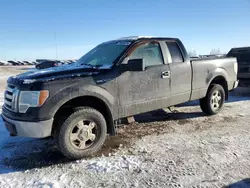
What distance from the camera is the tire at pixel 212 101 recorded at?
591cm

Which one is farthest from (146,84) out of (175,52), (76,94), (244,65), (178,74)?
(244,65)

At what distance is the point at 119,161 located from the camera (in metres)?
3.59

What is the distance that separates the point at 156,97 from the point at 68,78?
1.85 m

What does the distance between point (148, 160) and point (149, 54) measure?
82.3 inches

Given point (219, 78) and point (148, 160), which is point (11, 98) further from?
point (219, 78)

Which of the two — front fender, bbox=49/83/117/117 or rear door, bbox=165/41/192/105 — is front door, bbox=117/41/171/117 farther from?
front fender, bbox=49/83/117/117

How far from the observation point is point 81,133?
376cm

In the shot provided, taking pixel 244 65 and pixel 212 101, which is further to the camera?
pixel 244 65

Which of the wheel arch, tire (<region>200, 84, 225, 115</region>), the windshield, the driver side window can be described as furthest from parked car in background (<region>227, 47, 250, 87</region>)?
the windshield

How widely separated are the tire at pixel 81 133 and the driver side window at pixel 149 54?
1.36 m

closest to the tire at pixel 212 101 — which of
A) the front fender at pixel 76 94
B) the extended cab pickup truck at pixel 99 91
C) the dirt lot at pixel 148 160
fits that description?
the extended cab pickup truck at pixel 99 91

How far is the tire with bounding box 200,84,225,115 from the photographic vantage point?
5.91 m

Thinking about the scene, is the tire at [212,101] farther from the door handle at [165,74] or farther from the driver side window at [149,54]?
the driver side window at [149,54]

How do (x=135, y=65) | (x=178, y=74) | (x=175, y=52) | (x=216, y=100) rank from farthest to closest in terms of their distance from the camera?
(x=216, y=100), (x=175, y=52), (x=178, y=74), (x=135, y=65)
